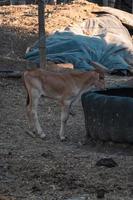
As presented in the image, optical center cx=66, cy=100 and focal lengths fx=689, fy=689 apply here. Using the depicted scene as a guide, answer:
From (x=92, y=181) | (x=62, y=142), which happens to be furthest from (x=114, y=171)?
(x=62, y=142)

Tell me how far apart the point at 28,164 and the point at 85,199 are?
1.77 meters

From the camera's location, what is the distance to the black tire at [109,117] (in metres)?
9.87

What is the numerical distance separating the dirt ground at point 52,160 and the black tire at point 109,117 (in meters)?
0.16

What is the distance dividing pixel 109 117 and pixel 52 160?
1.29 meters

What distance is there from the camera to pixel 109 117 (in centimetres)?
1010

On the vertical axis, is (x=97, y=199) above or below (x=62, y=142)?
above

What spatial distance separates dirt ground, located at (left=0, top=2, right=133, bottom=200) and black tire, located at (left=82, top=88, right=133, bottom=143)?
0.16 m

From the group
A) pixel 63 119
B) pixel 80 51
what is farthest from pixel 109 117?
pixel 80 51

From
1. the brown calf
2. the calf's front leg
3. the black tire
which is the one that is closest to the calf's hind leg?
the brown calf

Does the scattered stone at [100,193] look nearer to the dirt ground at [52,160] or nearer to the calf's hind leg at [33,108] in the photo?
the dirt ground at [52,160]

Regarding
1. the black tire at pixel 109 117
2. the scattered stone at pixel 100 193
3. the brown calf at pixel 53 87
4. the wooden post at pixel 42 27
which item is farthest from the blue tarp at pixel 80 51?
the scattered stone at pixel 100 193

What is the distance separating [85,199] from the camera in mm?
7434

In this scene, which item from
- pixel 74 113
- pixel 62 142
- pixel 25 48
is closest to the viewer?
pixel 62 142

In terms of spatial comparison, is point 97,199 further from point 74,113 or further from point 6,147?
point 74,113
